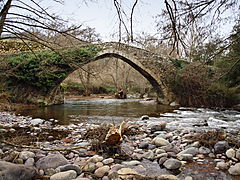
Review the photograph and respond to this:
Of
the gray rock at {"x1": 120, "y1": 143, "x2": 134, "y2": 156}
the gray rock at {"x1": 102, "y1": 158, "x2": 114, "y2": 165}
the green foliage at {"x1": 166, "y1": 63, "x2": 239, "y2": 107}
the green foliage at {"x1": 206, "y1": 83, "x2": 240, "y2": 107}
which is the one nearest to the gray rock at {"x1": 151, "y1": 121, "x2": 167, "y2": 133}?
the gray rock at {"x1": 120, "y1": 143, "x2": 134, "y2": 156}

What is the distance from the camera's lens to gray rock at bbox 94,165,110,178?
1823 millimetres

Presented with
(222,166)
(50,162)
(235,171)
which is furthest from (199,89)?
(50,162)

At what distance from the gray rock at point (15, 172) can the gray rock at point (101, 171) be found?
0.62m

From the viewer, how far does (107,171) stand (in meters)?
1.86

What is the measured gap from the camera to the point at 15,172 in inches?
60.0

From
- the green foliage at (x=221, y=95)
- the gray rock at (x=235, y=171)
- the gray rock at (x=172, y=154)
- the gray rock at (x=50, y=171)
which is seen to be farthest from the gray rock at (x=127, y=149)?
the green foliage at (x=221, y=95)

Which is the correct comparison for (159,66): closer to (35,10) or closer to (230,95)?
(230,95)

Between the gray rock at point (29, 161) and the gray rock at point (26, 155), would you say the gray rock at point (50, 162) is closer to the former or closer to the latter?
the gray rock at point (29, 161)

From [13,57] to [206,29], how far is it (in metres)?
8.32

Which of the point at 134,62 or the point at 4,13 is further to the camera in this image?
the point at 134,62

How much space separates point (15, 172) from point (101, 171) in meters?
0.80

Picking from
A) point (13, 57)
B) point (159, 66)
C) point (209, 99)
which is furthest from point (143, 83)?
point (13, 57)

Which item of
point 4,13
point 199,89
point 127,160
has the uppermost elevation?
point 4,13

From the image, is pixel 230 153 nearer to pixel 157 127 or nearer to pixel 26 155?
pixel 157 127
